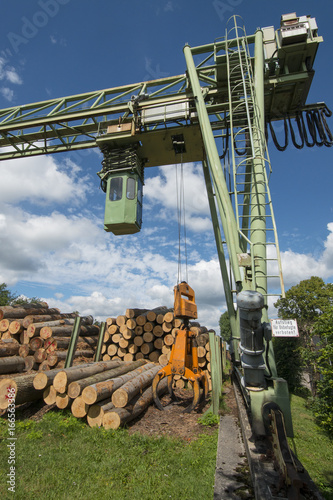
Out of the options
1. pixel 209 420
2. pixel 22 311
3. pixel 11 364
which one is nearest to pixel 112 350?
pixel 11 364

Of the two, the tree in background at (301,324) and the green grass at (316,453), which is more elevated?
the tree in background at (301,324)

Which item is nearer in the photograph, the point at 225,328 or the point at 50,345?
the point at 50,345

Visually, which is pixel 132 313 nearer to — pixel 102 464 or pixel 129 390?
pixel 129 390

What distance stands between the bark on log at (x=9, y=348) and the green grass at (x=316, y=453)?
7655 millimetres

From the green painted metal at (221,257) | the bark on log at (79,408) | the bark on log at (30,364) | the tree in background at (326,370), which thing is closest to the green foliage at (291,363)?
the tree in background at (326,370)

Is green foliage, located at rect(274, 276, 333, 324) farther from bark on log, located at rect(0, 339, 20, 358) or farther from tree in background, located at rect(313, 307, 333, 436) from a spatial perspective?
bark on log, located at rect(0, 339, 20, 358)

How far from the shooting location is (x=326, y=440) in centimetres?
826

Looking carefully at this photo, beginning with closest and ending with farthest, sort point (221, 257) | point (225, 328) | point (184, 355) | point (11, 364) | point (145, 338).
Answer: point (184, 355)
point (11, 364)
point (221, 257)
point (145, 338)
point (225, 328)

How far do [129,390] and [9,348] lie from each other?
4791 mm

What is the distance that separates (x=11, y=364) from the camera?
7773 mm

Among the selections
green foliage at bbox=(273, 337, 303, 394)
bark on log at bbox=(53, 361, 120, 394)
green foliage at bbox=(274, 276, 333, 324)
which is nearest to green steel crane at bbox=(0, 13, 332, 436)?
bark on log at bbox=(53, 361, 120, 394)

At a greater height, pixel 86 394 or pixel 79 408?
pixel 86 394

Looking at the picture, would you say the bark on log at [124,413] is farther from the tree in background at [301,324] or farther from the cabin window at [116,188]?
the tree in background at [301,324]

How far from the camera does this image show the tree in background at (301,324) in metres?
18.8
